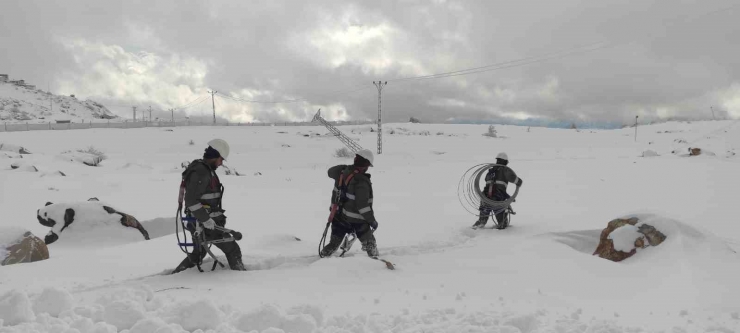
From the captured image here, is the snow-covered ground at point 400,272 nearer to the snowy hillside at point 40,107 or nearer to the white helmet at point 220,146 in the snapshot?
the white helmet at point 220,146

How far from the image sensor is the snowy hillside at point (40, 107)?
247ft

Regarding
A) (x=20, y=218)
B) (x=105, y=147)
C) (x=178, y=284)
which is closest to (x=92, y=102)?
(x=105, y=147)

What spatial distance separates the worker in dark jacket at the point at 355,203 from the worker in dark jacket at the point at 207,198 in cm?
153

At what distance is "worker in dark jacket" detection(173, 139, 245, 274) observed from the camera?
5391 millimetres

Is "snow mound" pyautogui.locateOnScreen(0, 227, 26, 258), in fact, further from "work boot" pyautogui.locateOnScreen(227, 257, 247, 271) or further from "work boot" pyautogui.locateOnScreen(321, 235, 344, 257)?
"work boot" pyautogui.locateOnScreen(321, 235, 344, 257)

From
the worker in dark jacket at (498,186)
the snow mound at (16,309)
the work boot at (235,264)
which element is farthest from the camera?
the worker in dark jacket at (498,186)

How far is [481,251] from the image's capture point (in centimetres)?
762

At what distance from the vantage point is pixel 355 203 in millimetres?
6465

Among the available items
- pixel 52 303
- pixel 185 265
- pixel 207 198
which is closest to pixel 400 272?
pixel 207 198

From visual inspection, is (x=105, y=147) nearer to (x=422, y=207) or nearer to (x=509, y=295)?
(x=422, y=207)

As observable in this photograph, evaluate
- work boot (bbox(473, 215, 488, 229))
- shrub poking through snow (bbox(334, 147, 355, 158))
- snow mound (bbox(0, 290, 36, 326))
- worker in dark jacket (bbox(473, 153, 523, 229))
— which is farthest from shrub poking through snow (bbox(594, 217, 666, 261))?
shrub poking through snow (bbox(334, 147, 355, 158))

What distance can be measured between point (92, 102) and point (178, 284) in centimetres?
13694

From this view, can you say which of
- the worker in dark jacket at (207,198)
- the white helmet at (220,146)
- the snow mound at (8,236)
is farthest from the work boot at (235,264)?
the snow mound at (8,236)

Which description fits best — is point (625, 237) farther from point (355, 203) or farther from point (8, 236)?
point (8, 236)
